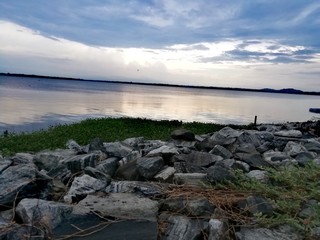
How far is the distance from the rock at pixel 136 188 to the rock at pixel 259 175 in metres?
1.63

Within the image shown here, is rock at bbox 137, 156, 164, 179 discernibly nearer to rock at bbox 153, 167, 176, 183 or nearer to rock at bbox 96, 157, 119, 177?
rock at bbox 153, 167, 176, 183

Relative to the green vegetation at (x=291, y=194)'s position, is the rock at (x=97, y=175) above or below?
below

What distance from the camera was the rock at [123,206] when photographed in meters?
3.97

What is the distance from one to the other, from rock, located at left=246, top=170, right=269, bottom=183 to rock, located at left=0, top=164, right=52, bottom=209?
3160mm

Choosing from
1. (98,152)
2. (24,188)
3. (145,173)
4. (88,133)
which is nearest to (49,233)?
(24,188)

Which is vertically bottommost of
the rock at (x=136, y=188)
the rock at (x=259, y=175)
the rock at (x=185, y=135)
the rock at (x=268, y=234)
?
the rock at (x=185, y=135)

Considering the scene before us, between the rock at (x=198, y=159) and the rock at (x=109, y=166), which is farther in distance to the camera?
the rock at (x=198, y=159)

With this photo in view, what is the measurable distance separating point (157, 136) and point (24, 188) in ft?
41.2

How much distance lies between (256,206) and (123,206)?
63.4 inches

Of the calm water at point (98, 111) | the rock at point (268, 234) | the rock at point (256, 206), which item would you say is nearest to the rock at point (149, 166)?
the rock at point (256, 206)

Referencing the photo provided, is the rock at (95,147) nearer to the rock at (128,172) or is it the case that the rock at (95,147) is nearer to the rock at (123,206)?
the rock at (128,172)

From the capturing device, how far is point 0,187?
14.5 feet

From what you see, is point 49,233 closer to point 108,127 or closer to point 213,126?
point 108,127

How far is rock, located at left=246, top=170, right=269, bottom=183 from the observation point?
220 inches
